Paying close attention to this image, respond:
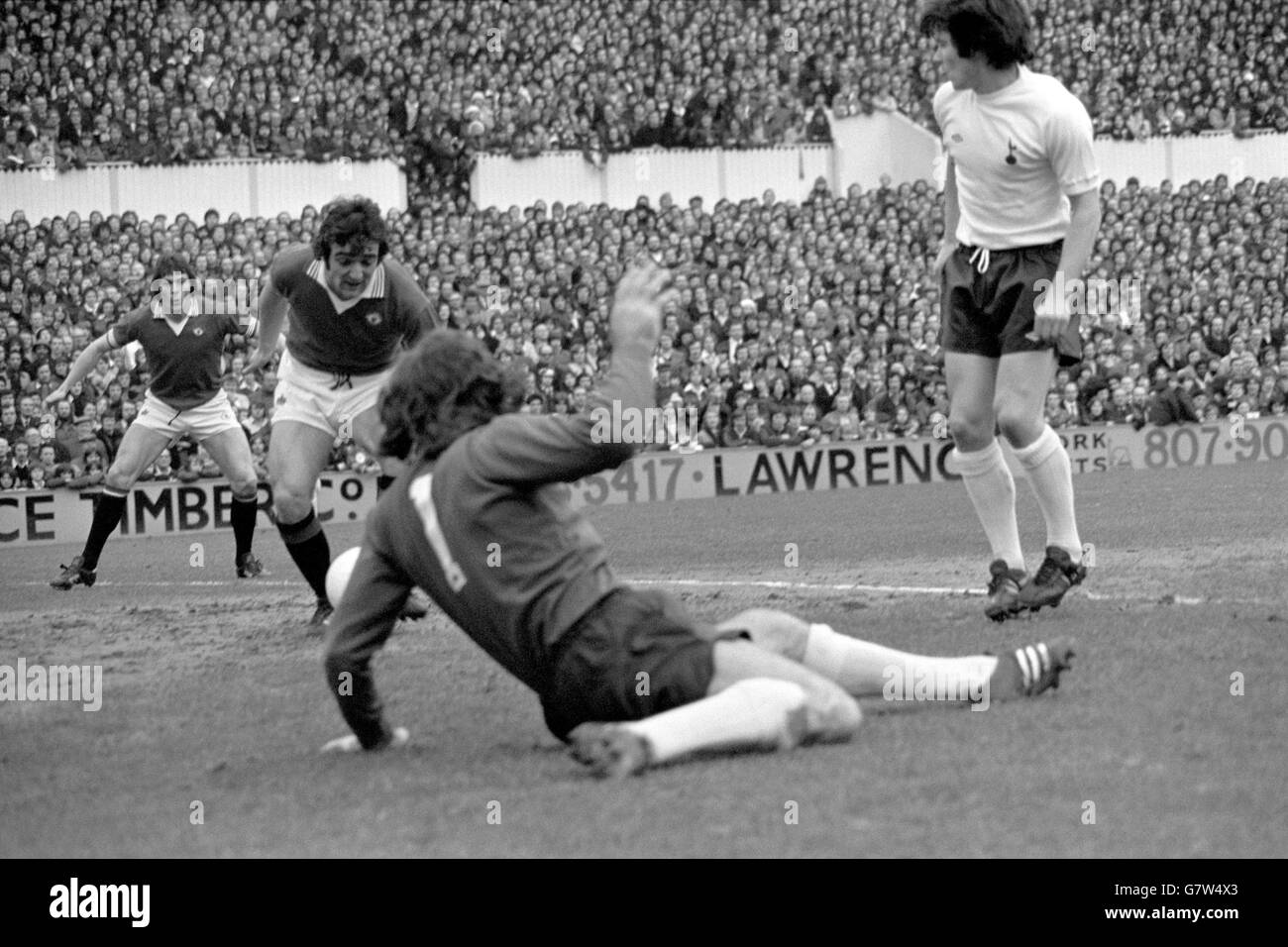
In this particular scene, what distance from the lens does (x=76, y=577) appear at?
13891 mm

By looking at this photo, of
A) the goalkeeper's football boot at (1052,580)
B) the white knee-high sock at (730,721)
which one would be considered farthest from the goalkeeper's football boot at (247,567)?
the white knee-high sock at (730,721)

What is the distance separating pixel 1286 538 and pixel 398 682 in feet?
22.8

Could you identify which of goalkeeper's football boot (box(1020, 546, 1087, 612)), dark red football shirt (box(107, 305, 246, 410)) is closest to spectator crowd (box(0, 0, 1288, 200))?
dark red football shirt (box(107, 305, 246, 410))

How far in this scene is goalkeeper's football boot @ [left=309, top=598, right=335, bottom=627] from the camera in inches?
385

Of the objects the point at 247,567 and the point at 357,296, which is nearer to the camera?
the point at 357,296

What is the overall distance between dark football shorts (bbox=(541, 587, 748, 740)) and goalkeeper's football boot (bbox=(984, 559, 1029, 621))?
2.95 m

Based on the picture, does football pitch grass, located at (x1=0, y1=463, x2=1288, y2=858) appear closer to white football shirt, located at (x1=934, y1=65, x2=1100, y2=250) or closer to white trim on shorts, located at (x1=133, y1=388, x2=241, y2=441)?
white football shirt, located at (x1=934, y1=65, x2=1100, y2=250)

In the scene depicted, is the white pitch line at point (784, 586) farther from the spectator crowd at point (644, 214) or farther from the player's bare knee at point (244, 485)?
the spectator crowd at point (644, 214)

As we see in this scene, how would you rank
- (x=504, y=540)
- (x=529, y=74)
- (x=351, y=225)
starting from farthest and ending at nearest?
1. (x=529, y=74)
2. (x=351, y=225)
3. (x=504, y=540)

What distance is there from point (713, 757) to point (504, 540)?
2.91 feet

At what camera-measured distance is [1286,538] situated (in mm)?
12164

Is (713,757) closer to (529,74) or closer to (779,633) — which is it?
(779,633)

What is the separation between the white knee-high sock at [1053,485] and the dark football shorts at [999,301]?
0.41m

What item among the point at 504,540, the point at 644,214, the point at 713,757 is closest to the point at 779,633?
the point at 713,757
